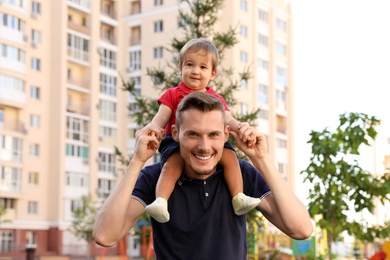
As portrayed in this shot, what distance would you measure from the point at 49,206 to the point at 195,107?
52841 millimetres

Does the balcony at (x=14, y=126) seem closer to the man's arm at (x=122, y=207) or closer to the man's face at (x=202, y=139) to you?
the man's arm at (x=122, y=207)

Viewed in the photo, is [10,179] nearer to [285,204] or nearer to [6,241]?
[6,241]

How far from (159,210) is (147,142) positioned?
1.28ft

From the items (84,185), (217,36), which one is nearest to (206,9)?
(217,36)

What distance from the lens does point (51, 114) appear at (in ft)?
185

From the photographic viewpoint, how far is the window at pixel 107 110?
61281 mm

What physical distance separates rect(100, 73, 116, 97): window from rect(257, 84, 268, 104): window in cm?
1252

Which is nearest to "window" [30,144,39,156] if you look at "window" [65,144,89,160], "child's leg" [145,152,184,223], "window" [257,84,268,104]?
"window" [65,144,89,160]

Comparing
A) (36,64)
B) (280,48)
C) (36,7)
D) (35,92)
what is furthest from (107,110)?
(280,48)

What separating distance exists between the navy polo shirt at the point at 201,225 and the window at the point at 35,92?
51832 mm

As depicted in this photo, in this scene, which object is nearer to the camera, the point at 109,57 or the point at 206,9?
the point at 206,9

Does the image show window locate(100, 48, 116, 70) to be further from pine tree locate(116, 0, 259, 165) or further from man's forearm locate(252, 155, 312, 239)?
man's forearm locate(252, 155, 312, 239)

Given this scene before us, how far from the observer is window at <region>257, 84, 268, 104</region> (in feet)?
216

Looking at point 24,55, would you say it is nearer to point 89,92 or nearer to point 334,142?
point 89,92
